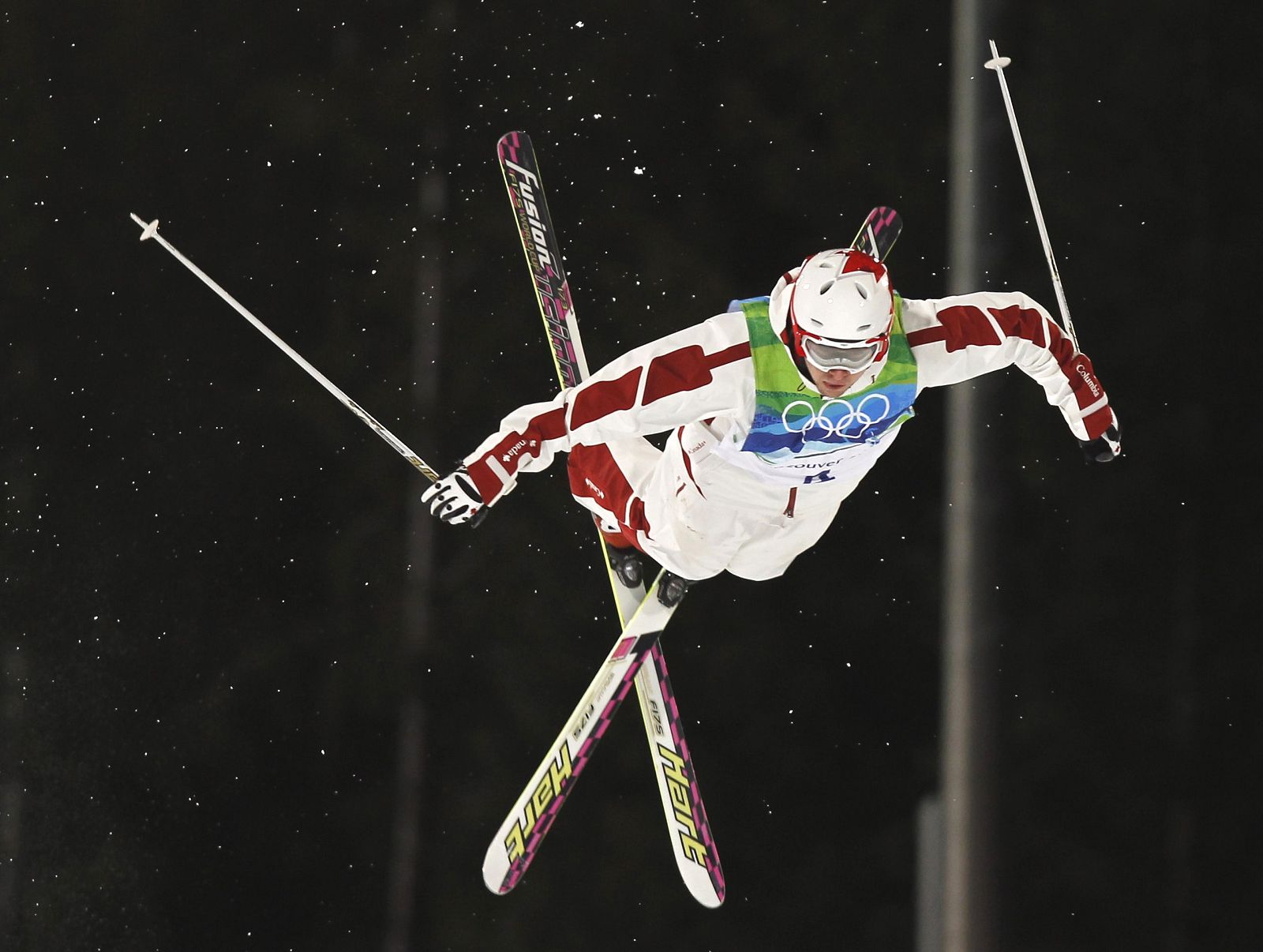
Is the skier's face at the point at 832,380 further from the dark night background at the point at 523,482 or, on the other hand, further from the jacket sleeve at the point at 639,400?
the dark night background at the point at 523,482

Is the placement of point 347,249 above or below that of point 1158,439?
above

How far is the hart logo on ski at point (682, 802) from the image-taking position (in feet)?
10.1

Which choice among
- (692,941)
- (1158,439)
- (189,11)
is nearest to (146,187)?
(189,11)

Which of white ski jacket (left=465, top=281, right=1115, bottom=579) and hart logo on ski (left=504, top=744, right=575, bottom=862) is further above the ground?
white ski jacket (left=465, top=281, right=1115, bottom=579)

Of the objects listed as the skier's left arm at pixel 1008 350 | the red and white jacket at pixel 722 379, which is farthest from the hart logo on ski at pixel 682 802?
the skier's left arm at pixel 1008 350

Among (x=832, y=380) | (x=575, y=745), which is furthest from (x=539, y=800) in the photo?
(x=832, y=380)

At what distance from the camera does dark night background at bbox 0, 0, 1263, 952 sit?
3242 mm

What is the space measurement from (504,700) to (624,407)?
1.48 metres

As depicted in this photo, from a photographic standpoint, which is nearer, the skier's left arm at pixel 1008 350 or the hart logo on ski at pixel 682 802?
the skier's left arm at pixel 1008 350

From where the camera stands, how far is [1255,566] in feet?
9.96

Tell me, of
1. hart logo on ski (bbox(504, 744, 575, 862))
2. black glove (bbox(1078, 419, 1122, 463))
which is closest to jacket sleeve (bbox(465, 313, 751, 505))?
black glove (bbox(1078, 419, 1122, 463))

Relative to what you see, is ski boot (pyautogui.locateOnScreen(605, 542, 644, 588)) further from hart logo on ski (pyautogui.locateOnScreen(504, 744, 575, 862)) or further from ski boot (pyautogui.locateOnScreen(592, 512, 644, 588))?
hart logo on ski (pyautogui.locateOnScreen(504, 744, 575, 862))

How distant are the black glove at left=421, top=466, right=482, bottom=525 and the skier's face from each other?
1.95ft

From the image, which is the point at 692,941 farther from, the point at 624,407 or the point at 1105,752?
the point at 624,407
